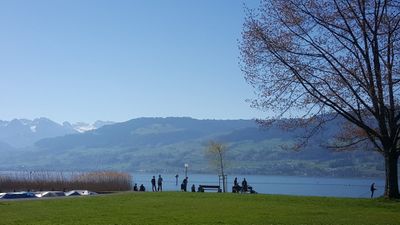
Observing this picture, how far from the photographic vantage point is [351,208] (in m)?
25.9

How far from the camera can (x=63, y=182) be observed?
5062cm

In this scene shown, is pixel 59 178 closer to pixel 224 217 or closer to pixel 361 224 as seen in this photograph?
pixel 224 217

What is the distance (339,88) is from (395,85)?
2800mm

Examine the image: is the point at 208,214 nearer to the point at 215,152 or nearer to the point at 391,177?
the point at 391,177

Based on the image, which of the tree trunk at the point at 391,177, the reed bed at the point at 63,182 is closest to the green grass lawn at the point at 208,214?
the tree trunk at the point at 391,177

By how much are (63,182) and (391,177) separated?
29.0 metres

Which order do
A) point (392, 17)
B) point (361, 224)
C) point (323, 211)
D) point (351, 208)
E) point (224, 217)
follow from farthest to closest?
point (392, 17)
point (351, 208)
point (323, 211)
point (224, 217)
point (361, 224)

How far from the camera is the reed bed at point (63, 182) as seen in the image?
47.9m

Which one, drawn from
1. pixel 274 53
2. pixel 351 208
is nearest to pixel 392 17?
pixel 274 53

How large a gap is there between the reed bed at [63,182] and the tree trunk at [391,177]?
1064 inches

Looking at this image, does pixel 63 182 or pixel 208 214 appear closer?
pixel 208 214

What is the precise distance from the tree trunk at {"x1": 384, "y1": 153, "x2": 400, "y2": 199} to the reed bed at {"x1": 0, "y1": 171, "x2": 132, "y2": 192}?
1064 inches

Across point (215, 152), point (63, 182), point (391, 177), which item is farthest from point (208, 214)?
point (215, 152)

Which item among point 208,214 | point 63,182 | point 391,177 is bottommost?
point 208,214
